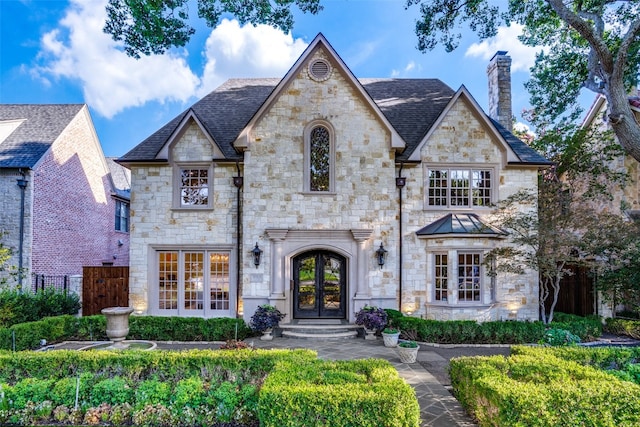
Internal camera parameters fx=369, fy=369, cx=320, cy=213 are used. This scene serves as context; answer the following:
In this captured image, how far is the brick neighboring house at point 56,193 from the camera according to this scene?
1548cm

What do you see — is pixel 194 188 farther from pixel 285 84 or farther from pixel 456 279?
pixel 456 279

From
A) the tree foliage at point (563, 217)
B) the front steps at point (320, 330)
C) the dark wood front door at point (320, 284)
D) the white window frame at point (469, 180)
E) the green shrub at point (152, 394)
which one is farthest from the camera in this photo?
the white window frame at point (469, 180)

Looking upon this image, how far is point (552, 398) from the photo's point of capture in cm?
511

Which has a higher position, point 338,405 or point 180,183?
point 180,183

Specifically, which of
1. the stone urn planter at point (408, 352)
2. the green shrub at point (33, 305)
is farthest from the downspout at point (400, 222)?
the green shrub at point (33, 305)

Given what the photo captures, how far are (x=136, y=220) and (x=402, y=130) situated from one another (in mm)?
11174

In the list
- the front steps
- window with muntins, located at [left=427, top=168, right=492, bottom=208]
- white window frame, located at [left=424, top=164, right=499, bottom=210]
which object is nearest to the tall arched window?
white window frame, located at [left=424, top=164, right=499, bottom=210]

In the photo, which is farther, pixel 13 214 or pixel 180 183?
pixel 13 214

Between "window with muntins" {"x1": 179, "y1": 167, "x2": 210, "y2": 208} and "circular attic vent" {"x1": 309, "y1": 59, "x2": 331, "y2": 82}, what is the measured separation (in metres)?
5.36

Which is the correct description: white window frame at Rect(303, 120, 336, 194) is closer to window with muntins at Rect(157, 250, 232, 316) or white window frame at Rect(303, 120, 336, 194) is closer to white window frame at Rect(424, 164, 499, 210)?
white window frame at Rect(424, 164, 499, 210)

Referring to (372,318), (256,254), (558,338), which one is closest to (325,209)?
(256,254)

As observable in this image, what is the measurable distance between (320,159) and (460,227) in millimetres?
5626

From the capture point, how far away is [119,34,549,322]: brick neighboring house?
13.3 meters

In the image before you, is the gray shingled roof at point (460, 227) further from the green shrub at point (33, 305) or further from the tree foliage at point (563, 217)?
the green shrub at point (33, 305)
